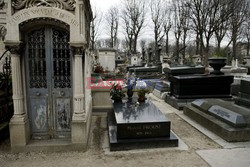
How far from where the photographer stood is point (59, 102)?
4.70 meters

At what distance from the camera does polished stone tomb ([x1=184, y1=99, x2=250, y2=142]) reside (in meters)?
4.68

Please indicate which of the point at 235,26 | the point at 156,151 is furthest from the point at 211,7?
the point at 156,151

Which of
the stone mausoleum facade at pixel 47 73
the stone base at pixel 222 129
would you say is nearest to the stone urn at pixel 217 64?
the stone base at pixel 222 129

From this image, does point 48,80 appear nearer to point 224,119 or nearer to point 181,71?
point 224,119

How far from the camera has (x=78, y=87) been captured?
4.42 m

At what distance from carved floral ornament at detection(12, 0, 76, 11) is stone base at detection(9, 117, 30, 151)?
2591mm

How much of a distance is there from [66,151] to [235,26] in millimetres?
30754

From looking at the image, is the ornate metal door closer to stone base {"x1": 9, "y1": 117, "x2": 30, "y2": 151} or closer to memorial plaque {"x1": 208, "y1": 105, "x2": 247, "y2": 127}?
stone base {"x1": 9, "y1": 117, "x2": 30, "y2": 151}

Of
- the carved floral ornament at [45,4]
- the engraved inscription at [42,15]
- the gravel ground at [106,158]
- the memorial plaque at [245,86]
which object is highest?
the carved floral ornament at [45,4]

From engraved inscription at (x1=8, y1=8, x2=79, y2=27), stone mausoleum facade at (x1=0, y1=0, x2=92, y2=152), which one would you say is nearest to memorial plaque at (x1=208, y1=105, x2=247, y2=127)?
stone mausoleum facade at (x1=0, y1=0, x2=92, y2=152)

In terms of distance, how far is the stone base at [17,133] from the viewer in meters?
4.36


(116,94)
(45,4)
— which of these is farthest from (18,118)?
(116,94)

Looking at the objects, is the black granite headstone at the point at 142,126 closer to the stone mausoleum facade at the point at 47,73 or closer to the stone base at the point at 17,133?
the stone mausoleum facade at the point at 47,73

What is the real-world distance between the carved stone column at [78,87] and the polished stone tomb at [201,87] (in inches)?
193
